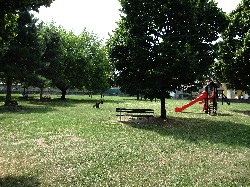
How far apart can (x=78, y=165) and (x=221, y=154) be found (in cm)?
635

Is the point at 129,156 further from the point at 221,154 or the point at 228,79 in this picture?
the point at 228,79

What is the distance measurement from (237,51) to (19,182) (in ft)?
98.8

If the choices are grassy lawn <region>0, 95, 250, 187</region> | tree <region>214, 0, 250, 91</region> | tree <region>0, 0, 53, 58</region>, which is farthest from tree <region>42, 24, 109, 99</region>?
tree <region>0, 0, 53, 58</region>

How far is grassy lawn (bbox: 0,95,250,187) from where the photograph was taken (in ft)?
29.3

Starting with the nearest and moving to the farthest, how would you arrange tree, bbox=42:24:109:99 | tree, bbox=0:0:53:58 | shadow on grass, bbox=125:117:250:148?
tree, bbox=0:0:53:58, shadow on grass, bbox=125:117:250:148, tree, bbox=42:24:109:99

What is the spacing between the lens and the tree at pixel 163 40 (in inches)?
819

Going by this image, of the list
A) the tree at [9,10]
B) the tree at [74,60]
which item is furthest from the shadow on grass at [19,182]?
the tree at [74,60]

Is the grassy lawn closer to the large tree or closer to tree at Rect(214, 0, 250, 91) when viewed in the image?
the large tree

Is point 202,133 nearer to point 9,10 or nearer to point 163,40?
point 163,40

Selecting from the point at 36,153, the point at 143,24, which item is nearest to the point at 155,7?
the point at 143,24

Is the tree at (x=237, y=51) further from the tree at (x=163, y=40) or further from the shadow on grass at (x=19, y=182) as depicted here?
the shadow on grass at (x=19, y=182)

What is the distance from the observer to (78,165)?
34.0 feet

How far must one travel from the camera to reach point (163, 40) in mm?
21125

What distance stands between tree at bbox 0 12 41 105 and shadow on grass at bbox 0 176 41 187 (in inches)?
1084
